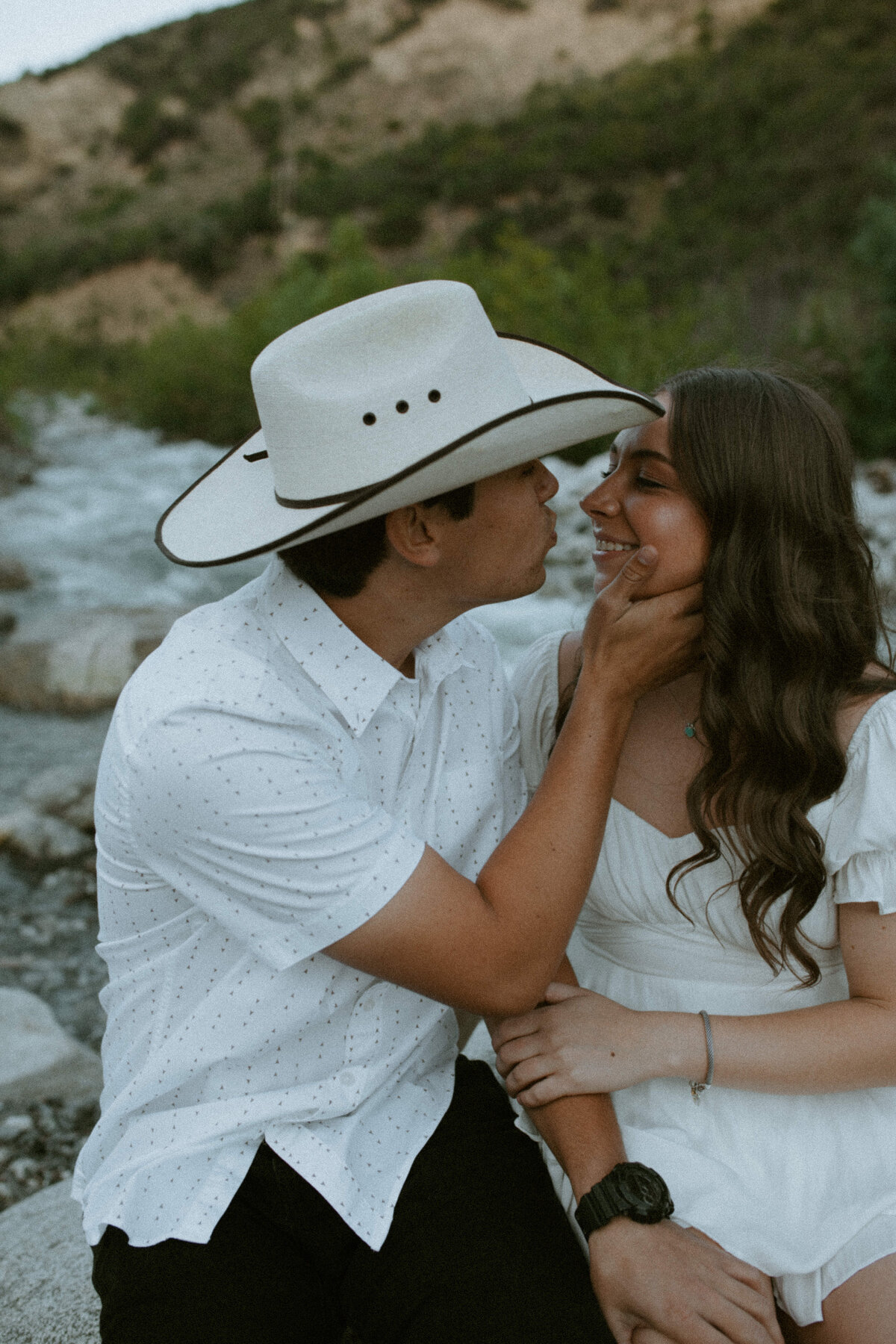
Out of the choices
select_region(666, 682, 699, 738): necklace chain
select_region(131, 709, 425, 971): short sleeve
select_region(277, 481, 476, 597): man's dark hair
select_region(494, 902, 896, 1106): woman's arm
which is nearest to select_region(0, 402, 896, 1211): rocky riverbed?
select_region(666, 682, 699, 738): necklace chain

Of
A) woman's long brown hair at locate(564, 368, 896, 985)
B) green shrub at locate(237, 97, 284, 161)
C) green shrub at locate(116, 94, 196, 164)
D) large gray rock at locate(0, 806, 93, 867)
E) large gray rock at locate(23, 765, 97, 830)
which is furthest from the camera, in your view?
green shrub at locate(116, 94, 196, 164)

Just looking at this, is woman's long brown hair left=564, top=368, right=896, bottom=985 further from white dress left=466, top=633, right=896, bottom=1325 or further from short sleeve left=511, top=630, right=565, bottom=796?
short sleeve left=511, top=630, right=565, bottom=796

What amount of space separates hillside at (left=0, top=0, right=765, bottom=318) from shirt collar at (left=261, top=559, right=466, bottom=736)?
37.8 metres

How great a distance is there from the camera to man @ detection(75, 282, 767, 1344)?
1.72 m

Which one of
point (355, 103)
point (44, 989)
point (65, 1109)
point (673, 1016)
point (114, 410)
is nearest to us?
point (673, 1016)

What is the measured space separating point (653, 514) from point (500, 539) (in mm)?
355

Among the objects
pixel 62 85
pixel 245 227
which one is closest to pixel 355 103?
pixel 245 227

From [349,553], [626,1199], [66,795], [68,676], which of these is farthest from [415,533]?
[68,676]

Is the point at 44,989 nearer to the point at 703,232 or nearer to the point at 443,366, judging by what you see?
the point at 443,366

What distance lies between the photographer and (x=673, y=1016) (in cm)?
196

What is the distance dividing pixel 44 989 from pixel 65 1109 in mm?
1026

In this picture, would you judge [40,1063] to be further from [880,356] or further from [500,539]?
[880,356]

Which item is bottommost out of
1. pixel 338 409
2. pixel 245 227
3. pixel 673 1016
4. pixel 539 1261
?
pixel 245 227

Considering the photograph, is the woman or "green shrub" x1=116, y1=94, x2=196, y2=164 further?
"green shrub" x1=116, y1=94, x2=196, y2=164
